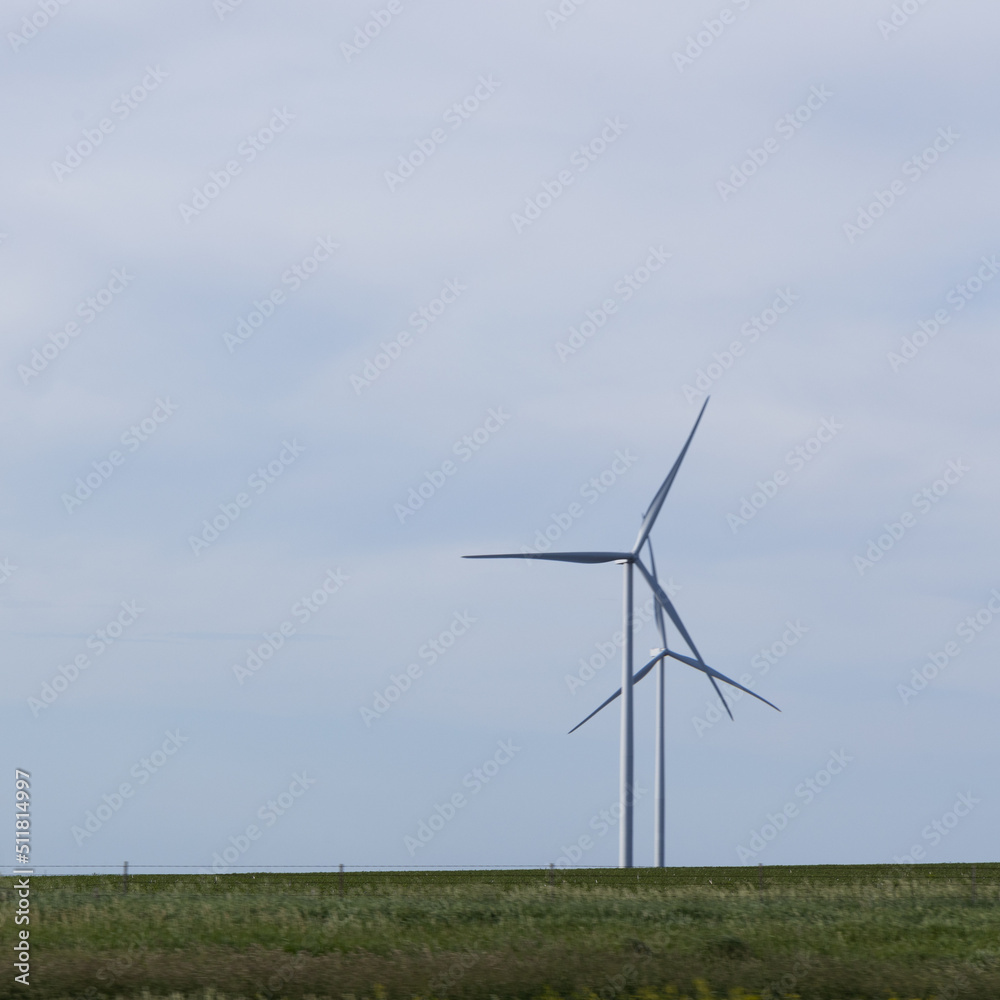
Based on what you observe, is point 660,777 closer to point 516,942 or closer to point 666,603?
point 666,603

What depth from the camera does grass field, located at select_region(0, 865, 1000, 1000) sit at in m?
22.6

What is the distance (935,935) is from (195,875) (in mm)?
28861

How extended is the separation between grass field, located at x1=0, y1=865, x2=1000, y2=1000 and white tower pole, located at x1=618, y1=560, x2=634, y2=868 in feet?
51.4

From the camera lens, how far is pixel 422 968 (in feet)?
76.8

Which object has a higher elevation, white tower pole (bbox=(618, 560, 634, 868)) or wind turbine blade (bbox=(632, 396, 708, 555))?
wind turbine blade (bbox=(632, 396, 708, 555))

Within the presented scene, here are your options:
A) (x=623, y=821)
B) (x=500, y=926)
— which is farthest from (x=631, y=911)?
(x=623, y=821)

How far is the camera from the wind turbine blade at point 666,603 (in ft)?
213

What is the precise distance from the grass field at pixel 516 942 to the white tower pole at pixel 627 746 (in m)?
15.7

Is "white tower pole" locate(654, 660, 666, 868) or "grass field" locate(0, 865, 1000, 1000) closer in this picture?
"grass field" locate(0, 865, 1000, 1000)

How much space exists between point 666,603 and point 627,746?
7.55m

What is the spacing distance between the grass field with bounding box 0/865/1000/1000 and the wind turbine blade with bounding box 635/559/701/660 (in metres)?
21.1

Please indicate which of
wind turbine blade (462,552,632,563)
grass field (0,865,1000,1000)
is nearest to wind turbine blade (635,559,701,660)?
wind turbine blade (462,552,632,563)

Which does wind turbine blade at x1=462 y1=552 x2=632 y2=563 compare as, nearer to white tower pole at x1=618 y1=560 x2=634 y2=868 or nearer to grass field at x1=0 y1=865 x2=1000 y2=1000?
white tower pole at x1=618 y1=560 x2=634 y2=868

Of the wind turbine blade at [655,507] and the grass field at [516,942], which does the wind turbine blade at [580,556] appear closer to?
the wind turbine blade at [655,507]
